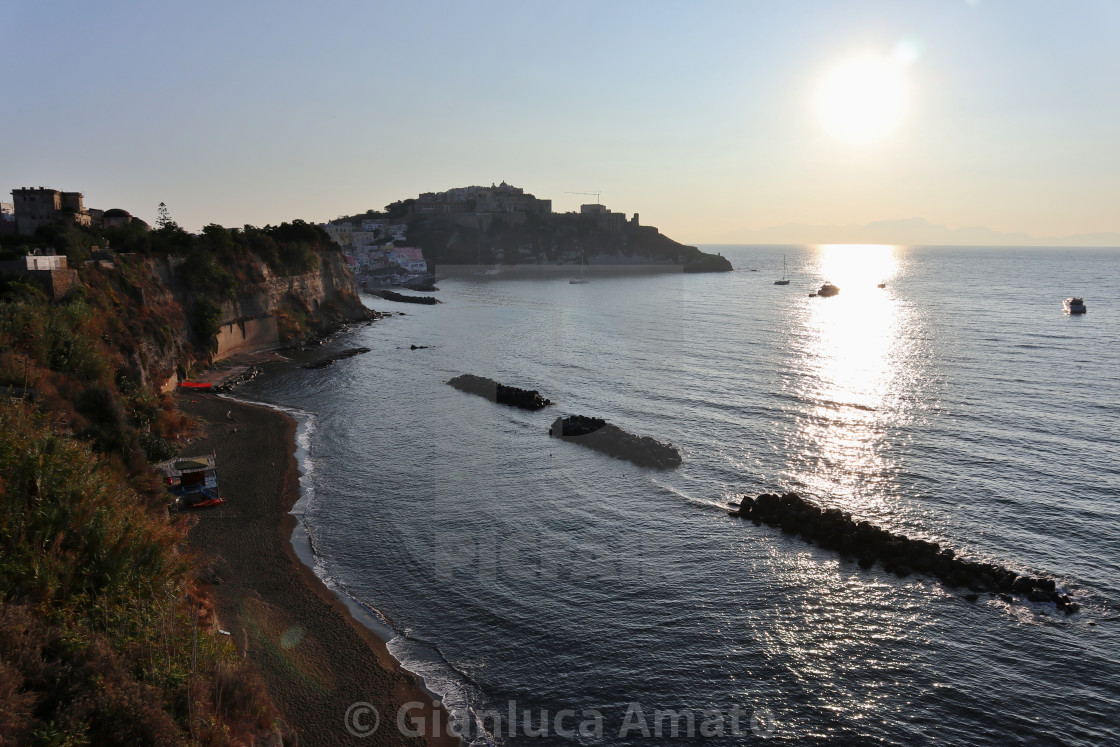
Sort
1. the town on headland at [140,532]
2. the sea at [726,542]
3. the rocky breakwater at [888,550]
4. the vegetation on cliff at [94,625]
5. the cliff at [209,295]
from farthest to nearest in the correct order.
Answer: the cliff at [209,295] < the rocky breakwater at [888,550] < the sea at [726,542] < the town on headland at [140,532] < the vegetation on cliff at [94,625]

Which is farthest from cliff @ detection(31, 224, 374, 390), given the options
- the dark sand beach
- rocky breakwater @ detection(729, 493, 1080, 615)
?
rocky breakwater @ detection(729, 493, 1080, 615)

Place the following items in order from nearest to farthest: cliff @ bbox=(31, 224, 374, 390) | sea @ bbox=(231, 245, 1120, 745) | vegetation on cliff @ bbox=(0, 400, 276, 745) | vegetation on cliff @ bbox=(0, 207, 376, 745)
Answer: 1. vegetation on cliff @ bbox=(0, 400, 276, 745)
2. vegetation on cliff @ bbox=(0, 207, 376, 745)
3. sea @ bbox=(231, 245, 1120, 745)
4. cliff @ bbox=(31, 224, 374, 390)

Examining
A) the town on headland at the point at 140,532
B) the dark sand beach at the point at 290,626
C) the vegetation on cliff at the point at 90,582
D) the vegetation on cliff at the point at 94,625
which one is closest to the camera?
the vegetation on cliff at the point at 94,625

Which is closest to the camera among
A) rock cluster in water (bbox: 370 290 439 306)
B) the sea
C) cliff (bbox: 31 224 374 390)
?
the sea

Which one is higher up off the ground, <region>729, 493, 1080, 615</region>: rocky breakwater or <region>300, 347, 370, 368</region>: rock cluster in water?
<region>300, 347, 370, 368</region>: rock cluster in water

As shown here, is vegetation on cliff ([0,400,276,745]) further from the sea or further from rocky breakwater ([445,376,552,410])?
rocky breakwater ([445,376,552,410])

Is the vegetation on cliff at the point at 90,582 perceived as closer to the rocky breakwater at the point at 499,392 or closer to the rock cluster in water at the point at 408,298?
the rocky breakwater at the point at 499,392

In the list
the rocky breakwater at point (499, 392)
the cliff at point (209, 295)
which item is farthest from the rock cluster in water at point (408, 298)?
the rocky breakwater at point (499, 392)
